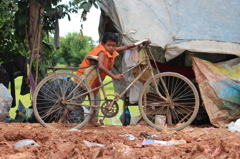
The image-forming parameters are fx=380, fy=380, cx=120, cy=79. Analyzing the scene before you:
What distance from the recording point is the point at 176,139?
447 cm

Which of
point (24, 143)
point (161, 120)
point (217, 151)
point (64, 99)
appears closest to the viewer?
point (217, 151)

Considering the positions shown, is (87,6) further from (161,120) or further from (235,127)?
(235,127)

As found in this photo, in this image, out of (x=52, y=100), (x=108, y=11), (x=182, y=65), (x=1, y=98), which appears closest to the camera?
(x=52, y=100)

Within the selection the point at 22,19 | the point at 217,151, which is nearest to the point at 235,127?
the point at 217,151

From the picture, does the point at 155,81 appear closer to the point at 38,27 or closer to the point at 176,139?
the point at 176,139

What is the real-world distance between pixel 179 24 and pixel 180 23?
3 centimetres

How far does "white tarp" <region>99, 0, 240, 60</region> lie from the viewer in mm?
6004

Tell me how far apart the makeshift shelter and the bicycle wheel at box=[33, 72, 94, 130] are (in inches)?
49.9

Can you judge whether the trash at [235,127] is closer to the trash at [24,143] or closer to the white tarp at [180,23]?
the white tarp at [180,23]

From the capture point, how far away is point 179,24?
6.29 metres

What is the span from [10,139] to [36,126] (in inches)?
47.1

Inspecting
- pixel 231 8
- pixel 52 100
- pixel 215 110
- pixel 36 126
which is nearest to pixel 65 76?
pixel 52 100

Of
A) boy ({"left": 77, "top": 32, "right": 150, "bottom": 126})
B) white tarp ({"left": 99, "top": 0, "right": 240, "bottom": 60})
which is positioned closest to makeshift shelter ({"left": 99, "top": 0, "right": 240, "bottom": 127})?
white tarp ({"left": 99, "top": 0, "right": 240, "bottom": 60})

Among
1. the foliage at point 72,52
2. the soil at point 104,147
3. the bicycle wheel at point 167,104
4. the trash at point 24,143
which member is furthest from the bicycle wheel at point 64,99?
the foliage at point 72,52
